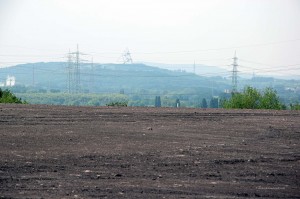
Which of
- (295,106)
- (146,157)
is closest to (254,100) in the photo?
(295,106)

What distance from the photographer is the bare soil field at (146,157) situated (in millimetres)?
12969

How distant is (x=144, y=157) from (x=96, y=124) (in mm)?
10269

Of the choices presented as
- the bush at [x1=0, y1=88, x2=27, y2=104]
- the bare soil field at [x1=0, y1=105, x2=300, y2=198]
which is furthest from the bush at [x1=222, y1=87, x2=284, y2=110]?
the bare soil field at [x1=0, y1=105, x2=300, y2=198]

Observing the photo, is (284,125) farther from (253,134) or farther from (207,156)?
(207,156)

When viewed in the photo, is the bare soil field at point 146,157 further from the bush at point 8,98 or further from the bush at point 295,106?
the bush at point 295,106

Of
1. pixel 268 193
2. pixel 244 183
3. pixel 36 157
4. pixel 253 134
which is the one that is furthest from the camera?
pixel 253 134

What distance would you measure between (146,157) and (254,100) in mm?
64932

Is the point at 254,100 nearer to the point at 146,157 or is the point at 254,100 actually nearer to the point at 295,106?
the point at 295,106

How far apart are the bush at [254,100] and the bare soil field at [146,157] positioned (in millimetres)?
45781

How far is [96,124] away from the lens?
27844 millimetres

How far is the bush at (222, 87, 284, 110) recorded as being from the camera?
77.8 metres

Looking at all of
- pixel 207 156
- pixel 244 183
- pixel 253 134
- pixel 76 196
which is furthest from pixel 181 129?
pixel 76 196

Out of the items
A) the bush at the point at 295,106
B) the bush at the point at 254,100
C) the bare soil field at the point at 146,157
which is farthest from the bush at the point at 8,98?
the bush at the point at 295,106

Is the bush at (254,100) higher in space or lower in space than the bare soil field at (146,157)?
higher
